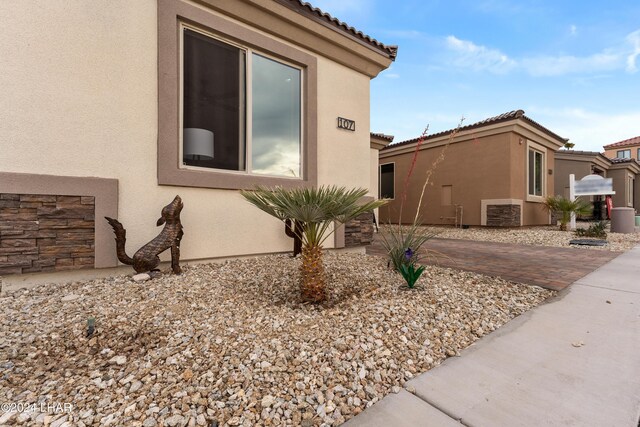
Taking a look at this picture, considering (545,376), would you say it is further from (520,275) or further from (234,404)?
(520,275)

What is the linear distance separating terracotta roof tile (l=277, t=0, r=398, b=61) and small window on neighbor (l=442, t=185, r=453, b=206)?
714cm

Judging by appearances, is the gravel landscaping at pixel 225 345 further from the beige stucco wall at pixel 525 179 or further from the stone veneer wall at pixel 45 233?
the beige stucco wall at pixel 525 179

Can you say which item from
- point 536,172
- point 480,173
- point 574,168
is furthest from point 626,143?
point 480,173

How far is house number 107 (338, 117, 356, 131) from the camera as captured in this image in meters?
4.86

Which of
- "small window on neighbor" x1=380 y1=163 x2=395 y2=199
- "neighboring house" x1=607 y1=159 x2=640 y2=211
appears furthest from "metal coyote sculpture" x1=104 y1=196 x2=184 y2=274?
"neighboring house" x1=607 y1=159 x2=640 y2=211

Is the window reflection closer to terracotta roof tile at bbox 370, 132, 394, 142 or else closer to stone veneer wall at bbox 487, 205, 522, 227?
terracotta roof tile at bbox 370, 132, 394, 142

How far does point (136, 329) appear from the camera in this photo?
1.88m

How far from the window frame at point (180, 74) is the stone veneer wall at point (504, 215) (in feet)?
28.2

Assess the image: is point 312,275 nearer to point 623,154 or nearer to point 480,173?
point 480,173

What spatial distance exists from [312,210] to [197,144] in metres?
2.36

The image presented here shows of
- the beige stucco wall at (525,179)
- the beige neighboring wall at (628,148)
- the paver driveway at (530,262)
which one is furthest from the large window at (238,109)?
the beige neighboring wall at (628,148)

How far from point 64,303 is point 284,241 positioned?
258 cm

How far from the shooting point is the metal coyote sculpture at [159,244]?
2883 mm

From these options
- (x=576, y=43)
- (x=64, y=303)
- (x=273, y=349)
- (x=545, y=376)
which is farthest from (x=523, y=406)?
(x=576, y=43)
